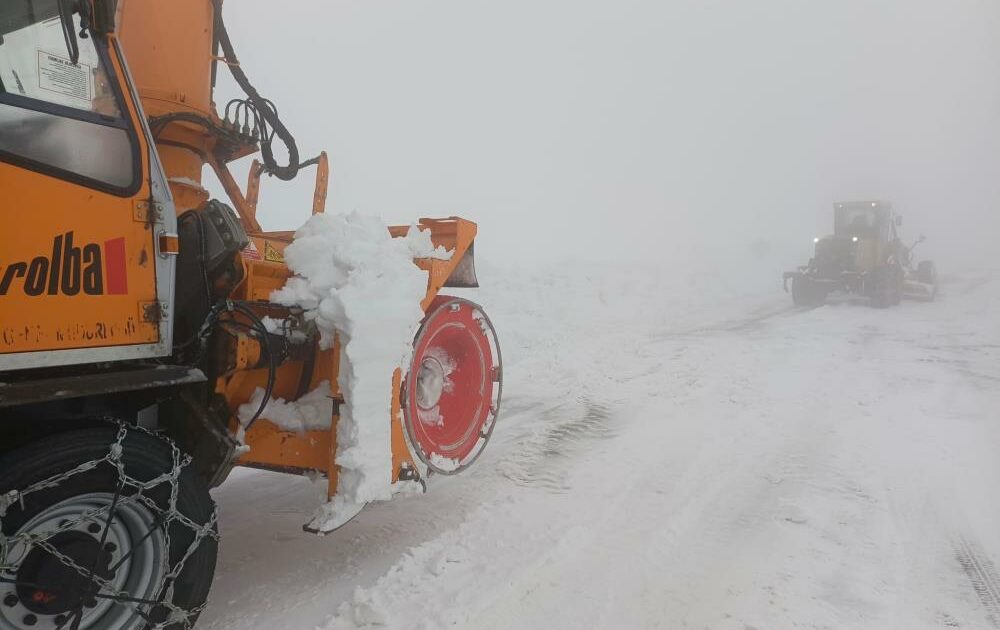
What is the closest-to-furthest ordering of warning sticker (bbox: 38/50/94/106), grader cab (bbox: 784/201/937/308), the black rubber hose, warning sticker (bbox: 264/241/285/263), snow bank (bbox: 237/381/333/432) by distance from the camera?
1. warning sticker (bbox: 38/50/94/106)
2. snow bank (bbox: 237/381/333/432)
3. warning sticker (bbox: 264/241/285/263)
4. the black rubber hose
5. grader cab (bbox: 784/201/937/308)

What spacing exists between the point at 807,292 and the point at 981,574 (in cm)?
1414

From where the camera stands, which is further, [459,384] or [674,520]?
[459,384]

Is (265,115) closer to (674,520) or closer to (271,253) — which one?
(271,253)

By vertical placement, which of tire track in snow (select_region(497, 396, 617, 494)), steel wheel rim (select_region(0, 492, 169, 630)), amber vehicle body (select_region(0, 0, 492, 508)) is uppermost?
amber vehicle body (select_region(0, 0, 492, 508))

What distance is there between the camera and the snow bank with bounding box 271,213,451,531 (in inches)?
106

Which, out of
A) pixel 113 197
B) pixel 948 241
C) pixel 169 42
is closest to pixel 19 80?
pixel 113 197

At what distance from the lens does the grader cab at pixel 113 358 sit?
5.94 feet

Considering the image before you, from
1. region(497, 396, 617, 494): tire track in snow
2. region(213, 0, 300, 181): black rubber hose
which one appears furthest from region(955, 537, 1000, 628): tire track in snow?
region(213, 0, 300, 181): black rubber hose

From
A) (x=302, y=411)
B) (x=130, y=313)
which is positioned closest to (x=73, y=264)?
(x=130, y=313)

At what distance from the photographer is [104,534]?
1887 millimetres

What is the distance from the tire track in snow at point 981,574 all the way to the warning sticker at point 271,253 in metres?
3.74

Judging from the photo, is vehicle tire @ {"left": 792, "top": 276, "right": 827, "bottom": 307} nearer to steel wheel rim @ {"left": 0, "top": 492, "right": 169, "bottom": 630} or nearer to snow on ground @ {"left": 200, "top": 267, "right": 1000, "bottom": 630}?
snow on ground @ {"left": 200, "top": 267, "right": 1000, "bottom": 630}

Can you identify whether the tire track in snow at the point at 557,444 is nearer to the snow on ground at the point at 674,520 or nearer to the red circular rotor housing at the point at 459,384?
the snow on ground at the point at 674,520

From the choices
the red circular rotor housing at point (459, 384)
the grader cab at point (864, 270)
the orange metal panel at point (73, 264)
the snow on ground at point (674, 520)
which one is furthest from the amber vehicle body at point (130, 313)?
the grader cab at point (864, 270)
